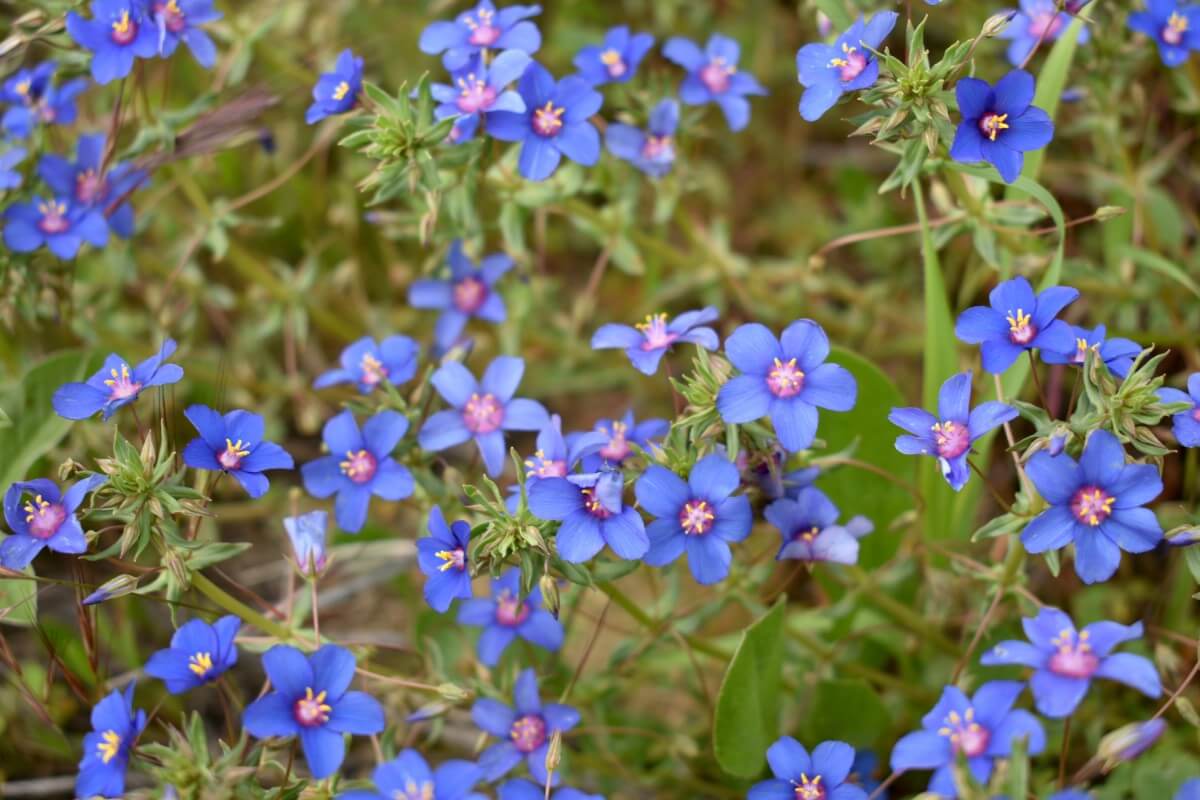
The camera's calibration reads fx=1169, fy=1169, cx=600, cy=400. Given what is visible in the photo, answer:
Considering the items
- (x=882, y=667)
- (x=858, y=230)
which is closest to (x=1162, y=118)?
(x=858, y=230)

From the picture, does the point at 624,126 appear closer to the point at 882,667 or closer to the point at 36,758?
the point at 882,667

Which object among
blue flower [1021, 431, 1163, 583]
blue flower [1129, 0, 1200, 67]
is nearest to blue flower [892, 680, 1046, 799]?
blue flower [1021, 431, 1163, 583]

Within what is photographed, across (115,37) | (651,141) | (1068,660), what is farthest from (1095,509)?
(115,37)

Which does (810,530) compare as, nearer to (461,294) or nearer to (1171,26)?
(461,294)

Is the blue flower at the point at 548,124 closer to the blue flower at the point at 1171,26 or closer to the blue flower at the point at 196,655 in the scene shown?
the blue flower at the point at 196,655

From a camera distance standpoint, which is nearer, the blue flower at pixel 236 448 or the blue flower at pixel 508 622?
the blue flower at pixel 236 448

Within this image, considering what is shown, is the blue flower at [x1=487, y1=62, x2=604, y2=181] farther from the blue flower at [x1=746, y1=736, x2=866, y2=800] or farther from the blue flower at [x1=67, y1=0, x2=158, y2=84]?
the blue flower at [x1=746, y1=736, x2=866, y2=800]

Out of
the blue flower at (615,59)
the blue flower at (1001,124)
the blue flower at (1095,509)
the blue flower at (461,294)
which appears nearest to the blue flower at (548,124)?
the blue flower at (615,59)
